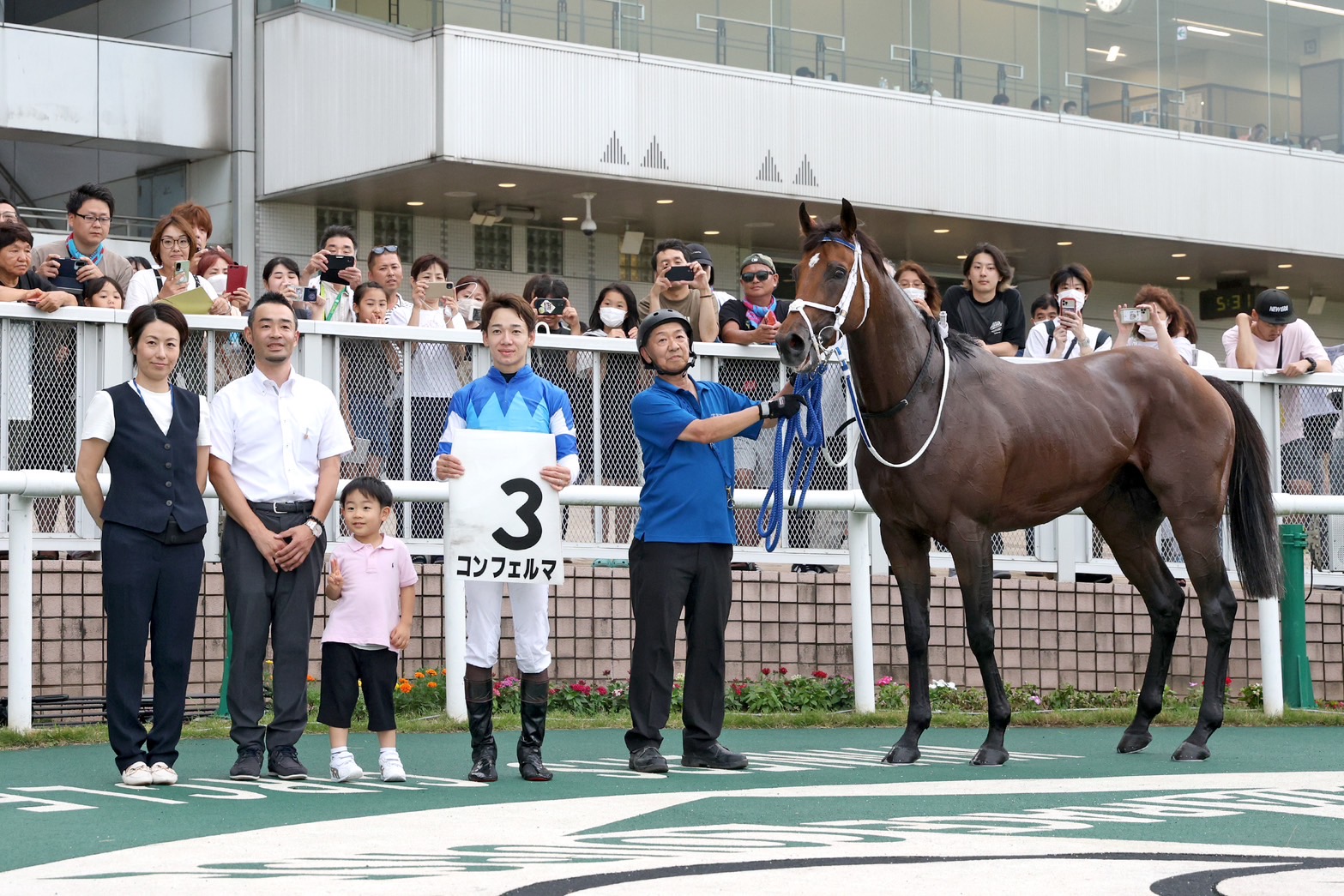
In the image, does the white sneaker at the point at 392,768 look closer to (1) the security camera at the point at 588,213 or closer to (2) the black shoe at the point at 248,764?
(2) the black shoe at the point at 248,764

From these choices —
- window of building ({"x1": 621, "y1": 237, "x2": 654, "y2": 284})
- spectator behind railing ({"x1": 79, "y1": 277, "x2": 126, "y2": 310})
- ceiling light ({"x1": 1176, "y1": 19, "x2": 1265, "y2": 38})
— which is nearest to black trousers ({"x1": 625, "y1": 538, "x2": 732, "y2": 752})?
spectator behind railing ({"x1": 79, "y1": 277, "x2": 126, "y2": 310})

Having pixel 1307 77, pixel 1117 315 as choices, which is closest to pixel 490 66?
pixel 1117 315

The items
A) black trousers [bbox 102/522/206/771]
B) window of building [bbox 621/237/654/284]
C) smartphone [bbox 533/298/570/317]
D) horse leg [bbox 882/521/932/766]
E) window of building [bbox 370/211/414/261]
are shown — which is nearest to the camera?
black trousers [bbox 102/522/206/771]

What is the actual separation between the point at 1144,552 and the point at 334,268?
474cm

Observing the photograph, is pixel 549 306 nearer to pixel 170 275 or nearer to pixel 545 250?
pixel 170 275

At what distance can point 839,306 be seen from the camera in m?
7.04

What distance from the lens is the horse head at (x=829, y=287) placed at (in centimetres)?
681

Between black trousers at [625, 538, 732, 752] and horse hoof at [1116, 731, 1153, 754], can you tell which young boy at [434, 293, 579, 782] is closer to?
black trousers at [625, 538, 732, 752]

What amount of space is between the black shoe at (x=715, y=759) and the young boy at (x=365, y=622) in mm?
1168

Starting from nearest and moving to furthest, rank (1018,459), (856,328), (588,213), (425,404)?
(856,328) < (1018,459) < (425,404) < (588,213)

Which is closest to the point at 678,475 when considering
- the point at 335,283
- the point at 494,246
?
the point at 335,283

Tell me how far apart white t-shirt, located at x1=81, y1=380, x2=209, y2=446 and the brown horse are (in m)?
2.17

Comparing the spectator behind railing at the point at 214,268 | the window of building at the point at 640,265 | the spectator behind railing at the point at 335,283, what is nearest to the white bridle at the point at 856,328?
the spectator behind railing at the point at 335,283

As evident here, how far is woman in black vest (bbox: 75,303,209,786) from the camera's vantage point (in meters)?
6.43
